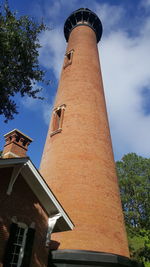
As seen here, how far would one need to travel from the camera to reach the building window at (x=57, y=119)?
13445 millimetres

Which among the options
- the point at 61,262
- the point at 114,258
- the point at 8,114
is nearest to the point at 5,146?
the point at 8,114

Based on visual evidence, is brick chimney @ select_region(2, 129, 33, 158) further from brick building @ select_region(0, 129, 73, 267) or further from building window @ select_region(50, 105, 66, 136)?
building window @ select_region(50, 105, 66, 136)

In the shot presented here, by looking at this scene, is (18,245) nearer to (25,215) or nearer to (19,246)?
(19,246)

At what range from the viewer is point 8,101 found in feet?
31.4

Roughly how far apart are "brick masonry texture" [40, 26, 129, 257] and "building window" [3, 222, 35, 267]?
2.14m

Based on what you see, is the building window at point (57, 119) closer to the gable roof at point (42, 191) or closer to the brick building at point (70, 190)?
the brick building at point (70, 190)

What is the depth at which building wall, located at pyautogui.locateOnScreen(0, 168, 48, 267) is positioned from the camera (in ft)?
23.9

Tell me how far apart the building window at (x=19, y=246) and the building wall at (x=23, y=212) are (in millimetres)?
146

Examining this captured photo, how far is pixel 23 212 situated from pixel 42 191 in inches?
36.5

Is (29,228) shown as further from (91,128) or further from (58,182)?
(91,128)

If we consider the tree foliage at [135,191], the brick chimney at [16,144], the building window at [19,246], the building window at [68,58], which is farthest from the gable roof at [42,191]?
the tree foliage at [135,191]

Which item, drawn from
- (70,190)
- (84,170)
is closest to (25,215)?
(70,190)

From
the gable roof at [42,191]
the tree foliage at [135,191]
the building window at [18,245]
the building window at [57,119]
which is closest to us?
the building window at [18,245]

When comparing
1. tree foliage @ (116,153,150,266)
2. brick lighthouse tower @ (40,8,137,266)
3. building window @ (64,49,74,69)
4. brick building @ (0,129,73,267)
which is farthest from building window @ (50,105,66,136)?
tree foliage @ (116,153,150,266)
